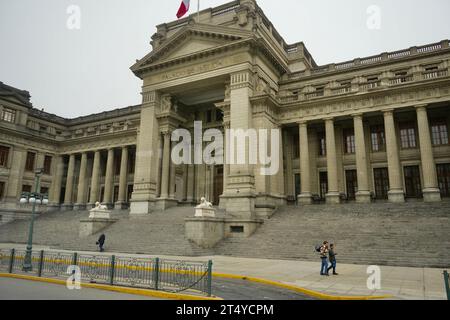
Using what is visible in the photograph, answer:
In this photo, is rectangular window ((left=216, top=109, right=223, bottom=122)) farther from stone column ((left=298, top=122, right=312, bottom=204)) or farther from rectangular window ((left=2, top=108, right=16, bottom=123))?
rectangular window ((left=2, top=108, right=16, bottom=123))

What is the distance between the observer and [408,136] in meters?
30.8

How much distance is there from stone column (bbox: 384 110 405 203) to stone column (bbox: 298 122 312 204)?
22.1ft

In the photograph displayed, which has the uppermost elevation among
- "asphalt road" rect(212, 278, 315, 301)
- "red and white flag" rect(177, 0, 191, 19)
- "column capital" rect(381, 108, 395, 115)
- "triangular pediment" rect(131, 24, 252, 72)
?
"red and white flag" rect(177, 0, 191, 19)

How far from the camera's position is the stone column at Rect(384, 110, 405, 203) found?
27.1m

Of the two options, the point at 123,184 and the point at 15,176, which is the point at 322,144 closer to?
the point at 123,184

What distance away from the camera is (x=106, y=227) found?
2991cm

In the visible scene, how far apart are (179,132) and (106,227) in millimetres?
12552

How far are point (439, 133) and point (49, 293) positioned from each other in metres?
31.9

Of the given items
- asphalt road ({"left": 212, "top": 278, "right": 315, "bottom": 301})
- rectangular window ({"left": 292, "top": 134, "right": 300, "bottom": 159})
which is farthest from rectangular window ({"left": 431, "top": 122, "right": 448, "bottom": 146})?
asphalt road ({"left": 212, "top": 278, "right": 315, "bottom": 301})

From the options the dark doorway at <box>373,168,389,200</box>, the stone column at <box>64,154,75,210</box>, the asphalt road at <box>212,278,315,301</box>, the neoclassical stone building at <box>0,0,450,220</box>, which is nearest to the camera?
the asphalt road at <box>212,278,315,301</box>

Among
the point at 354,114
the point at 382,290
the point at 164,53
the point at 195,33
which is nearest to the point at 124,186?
the point at 164,53

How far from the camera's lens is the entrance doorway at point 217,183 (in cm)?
3581

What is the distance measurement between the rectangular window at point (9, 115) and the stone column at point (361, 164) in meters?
42.1

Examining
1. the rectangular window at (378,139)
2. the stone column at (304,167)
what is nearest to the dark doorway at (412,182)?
the rectangular window at (378,139)
